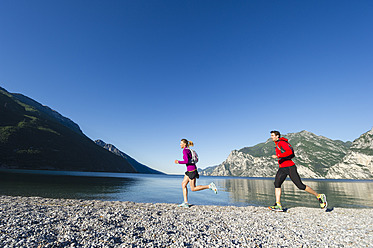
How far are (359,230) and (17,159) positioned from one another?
179295 mm

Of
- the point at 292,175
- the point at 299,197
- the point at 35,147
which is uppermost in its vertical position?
the point at 35,147

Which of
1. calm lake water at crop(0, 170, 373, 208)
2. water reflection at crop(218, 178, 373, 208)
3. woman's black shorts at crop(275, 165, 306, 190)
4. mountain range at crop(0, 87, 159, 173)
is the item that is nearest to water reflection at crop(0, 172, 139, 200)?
calm lake water at crop(0, 170, 373, 208)

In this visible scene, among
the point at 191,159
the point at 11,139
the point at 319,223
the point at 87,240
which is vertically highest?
the point at 11,139

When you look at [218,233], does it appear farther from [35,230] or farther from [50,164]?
[50,164]

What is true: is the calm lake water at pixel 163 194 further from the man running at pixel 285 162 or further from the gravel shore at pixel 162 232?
the gravel shore at pixel 162 232

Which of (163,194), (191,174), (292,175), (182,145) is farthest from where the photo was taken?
(163,194)

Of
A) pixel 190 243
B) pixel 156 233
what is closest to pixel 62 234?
pixel 156 233

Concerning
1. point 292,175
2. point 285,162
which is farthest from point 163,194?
point 292,175

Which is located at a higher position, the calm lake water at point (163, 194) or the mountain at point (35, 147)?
the mountain at point (35, 147)

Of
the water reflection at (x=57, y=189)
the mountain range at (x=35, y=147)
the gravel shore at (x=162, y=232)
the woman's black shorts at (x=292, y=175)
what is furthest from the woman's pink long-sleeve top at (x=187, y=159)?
the mountain range at (x=35, y=147)

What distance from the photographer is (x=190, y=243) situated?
530 centimetres

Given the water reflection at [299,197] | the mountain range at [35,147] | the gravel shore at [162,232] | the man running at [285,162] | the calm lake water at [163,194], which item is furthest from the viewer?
Answer: the mountain range at [35,147]

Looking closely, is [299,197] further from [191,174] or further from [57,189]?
[57,189]

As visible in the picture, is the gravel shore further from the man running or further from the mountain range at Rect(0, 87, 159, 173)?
the mountain range at Rect(0, 87, 159, 173)
